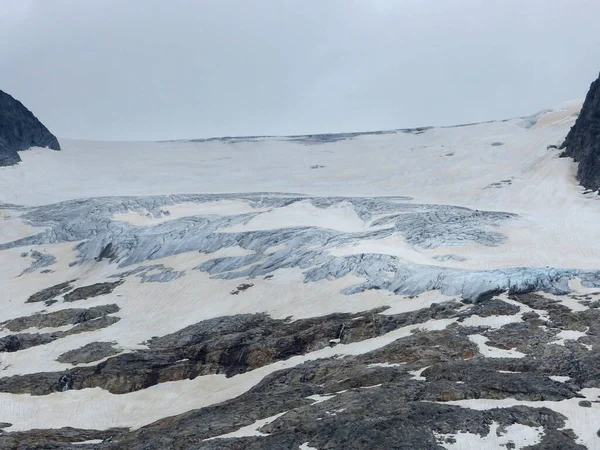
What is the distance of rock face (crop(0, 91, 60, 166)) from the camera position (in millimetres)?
128625

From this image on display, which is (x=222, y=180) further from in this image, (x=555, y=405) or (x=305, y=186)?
(x=555, y=405)

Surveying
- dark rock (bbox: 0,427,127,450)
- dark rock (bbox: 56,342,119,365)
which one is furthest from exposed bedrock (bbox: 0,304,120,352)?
dark rock (bbox: 0,427,127,450)

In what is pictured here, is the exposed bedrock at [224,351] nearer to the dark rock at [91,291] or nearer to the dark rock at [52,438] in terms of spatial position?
the dark rock at [52,438]

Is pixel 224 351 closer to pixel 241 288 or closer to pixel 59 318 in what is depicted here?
pixel 241 288

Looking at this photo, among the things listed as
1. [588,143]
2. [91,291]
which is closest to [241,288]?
[91,291]

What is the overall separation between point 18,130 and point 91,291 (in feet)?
266

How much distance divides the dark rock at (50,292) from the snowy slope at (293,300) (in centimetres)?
22

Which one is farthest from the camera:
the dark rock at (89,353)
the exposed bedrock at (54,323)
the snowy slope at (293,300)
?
the exposed bedrock at (54,323)

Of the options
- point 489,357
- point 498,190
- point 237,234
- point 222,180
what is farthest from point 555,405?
point 222,180

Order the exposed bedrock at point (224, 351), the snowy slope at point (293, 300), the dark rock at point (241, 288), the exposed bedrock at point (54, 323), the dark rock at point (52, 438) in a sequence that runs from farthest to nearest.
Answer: the dark rock at point (241, 288), the exposed bedrock at point (54, 323), the exposed bedrock at point (224, 351), the dark rock at point (52, 438), the snowy slope at point (293, 300)

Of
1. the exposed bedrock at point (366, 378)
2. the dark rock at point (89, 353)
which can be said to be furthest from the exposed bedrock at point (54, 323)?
the exposed bedrock at point (366, 378)

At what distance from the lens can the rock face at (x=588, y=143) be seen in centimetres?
8700

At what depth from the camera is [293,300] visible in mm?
52188

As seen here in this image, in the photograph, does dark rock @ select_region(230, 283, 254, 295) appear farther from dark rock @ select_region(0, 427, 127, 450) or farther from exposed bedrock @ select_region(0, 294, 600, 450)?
dark rock @ select_region(0, 427, 127, 450)
